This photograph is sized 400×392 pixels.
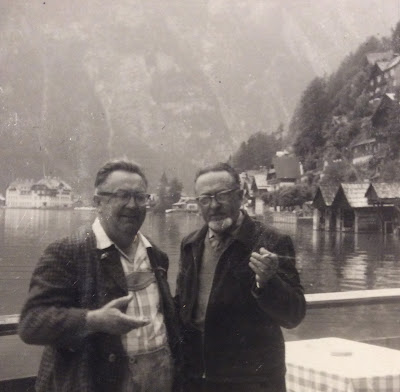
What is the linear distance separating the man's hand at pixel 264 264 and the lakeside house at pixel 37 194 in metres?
4.02

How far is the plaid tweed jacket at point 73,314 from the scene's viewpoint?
1.31 metres

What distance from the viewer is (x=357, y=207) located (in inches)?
599

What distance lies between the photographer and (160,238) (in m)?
6.00

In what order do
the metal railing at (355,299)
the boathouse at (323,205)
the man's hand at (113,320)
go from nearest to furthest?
1. the man's hand at (113,320)
2. the metal railing at (355,299)
3. the boathouse at (323,205)

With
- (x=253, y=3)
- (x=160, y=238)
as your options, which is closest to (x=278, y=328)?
(x=160, y=238)

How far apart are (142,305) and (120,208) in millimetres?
311

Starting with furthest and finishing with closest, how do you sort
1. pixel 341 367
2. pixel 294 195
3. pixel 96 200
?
pixel 294 195 → pixel 341 367 → pixel 96 200

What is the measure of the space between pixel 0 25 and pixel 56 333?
3418 mm

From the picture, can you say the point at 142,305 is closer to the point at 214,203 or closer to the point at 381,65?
the point at 214,203

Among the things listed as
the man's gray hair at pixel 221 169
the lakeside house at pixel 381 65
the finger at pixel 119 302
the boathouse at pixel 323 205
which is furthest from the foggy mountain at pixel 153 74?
the lakeside house at pixel 381 65

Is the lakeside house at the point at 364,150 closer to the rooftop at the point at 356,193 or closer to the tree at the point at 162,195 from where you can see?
the rooftop at the point at 356,193

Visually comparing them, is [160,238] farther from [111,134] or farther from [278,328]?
[278,328]

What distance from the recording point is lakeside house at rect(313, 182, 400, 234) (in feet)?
42.0

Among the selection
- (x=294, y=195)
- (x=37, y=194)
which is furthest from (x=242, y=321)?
(x=294, y=195)
